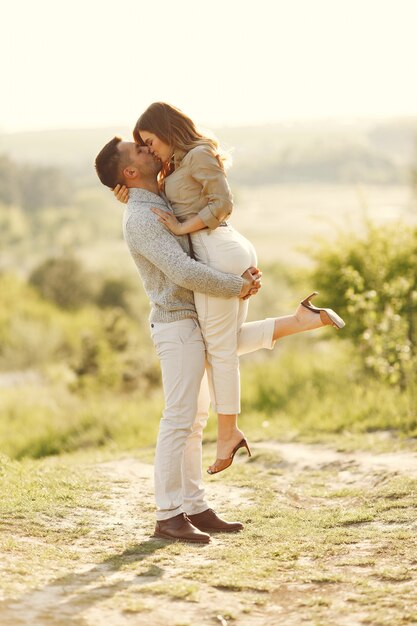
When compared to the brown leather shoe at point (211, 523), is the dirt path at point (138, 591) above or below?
above

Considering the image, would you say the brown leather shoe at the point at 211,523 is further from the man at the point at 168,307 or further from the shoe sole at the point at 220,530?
the man at the point at 168,307

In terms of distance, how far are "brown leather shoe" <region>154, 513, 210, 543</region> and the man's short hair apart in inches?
63.2

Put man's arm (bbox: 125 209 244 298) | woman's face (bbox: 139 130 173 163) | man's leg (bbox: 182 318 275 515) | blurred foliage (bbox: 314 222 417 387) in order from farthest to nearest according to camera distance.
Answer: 1. blurred foliage (bbox: 314 222 417 387)
2. man's leg (bbox: 182 318 275 515)
3. woman's face (bbox: 139 130 173 163)
4. man's arm (bbox: 125 209 244 298)

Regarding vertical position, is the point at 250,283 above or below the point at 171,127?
below

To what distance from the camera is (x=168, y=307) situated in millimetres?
4500

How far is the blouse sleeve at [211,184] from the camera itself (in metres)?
4.39

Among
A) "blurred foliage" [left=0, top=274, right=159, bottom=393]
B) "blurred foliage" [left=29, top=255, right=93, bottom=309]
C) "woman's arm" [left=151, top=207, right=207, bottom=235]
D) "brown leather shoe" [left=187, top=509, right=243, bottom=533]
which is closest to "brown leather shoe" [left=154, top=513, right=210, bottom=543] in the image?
"brown leather shoe" [left=187, top=509, right=243, bottom=533]

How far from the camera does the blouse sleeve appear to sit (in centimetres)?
439

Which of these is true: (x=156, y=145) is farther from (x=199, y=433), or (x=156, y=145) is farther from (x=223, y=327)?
(x=199, y=433)

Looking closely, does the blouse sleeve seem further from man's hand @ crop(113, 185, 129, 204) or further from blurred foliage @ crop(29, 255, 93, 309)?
blurred foliage @ crop(29, 255, 93, 309)

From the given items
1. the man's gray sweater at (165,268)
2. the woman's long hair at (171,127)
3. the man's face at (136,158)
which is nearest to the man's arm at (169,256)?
the man's gray sweater at (165,268)

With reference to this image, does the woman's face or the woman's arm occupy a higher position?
the woman's face

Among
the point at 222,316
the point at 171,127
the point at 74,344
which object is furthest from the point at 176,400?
the point at 74,344

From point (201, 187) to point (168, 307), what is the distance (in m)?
0.59
